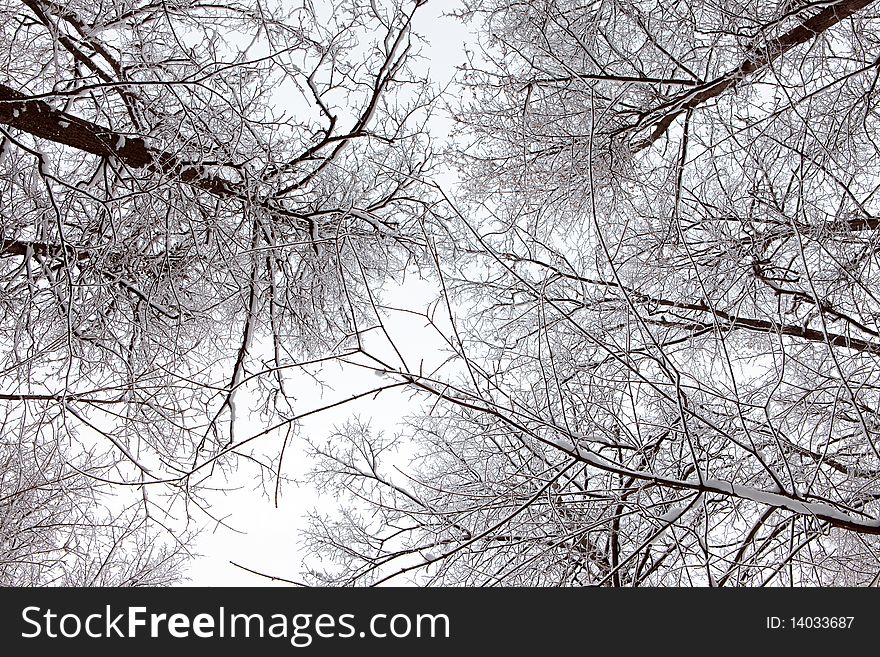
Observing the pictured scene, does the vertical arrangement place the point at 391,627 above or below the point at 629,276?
below

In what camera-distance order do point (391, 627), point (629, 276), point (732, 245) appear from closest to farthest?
point (391, 627), point (732, 245), point (629, 276)

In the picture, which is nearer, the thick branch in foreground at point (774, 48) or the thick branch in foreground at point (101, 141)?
the thick branch in foreground at point (101, 141)

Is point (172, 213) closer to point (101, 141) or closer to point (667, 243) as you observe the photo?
point (101, 141)

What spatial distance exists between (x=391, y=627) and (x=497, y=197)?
3.30 metres

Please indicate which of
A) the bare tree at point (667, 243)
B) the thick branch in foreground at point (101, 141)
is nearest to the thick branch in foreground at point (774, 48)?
the bare tree at point (667, 243)

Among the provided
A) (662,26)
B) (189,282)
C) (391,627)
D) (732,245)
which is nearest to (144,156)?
(189,282)

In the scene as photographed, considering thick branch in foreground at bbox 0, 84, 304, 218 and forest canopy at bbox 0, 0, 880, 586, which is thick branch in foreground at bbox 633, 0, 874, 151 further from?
thick branch in foreground at bbox 0, 84, 304, 218

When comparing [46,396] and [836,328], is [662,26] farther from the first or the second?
[46,396]

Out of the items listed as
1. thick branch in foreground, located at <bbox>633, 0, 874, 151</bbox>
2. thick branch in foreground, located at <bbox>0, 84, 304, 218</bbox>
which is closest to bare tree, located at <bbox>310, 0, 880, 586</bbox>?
thick branch in foreground, located at <bbox>633, 0, 874, 151</bbox>

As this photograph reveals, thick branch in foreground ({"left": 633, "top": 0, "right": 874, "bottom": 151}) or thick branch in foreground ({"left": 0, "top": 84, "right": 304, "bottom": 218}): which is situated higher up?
thick branch in foreground ({"left": 633, "top": 0, "right": 874, "bottom": 151})

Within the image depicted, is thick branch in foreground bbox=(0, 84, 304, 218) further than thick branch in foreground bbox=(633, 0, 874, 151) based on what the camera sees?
No

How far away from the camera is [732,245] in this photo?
4652 millimetres

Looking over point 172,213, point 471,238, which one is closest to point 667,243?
point 471,238

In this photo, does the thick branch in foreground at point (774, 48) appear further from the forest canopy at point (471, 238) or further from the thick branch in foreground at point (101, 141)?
the thick branch in foreground at point (101, 141)
